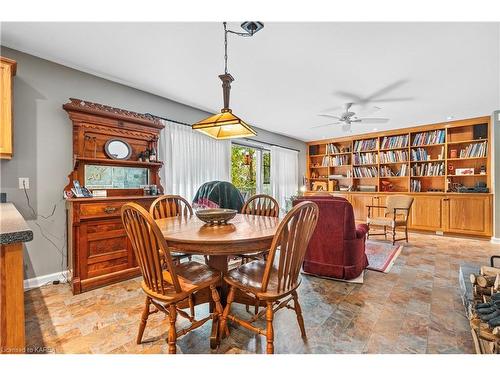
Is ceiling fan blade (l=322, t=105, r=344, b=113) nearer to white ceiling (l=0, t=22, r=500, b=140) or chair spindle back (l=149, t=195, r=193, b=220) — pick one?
white ceiling (l=0, t=22, r=500, b=140)

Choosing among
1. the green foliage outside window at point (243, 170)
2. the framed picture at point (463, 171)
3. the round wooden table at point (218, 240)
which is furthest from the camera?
the green foliage outside window at point (243, 170)

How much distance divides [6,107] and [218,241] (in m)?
2.25

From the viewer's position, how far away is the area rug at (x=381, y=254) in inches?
118

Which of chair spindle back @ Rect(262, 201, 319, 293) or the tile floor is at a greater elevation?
chair spindle back @ Rect(262, 201, 319, 293)

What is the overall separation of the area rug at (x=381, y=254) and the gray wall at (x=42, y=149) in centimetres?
360

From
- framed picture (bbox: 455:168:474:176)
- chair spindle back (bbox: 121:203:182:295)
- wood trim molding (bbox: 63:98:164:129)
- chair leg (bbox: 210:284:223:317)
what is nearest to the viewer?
chair spindle back (bbox: 121:203:182:295)

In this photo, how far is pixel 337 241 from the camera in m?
2.61

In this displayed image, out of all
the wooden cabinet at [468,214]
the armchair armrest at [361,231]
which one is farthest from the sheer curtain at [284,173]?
the wooden cabinet at [468,214]

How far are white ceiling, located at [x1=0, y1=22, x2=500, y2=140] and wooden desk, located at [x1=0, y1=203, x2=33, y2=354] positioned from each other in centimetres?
177

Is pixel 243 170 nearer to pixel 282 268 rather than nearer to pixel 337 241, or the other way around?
pixel 337 241

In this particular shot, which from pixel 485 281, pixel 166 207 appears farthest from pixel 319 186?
pixel 166 207

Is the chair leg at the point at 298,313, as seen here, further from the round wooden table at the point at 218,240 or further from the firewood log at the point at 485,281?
the firewood log at the point at 485,281

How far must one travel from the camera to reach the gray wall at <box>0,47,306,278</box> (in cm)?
235

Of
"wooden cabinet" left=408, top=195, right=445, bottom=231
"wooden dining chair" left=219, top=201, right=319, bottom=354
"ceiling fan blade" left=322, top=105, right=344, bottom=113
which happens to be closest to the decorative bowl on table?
"wooden dining chair" left=219, top=201, right=319, bottom=354
